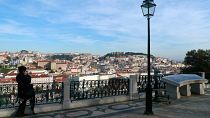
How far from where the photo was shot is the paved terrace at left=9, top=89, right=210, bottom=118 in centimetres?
1009

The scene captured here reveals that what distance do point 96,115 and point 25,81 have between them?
8.36ft

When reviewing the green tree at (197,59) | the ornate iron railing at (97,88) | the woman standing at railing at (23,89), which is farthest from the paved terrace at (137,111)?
the green tree at (197,59)

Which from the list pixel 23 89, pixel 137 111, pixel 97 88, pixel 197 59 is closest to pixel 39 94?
pixel 23 89

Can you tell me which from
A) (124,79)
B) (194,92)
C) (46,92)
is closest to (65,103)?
(46,92)

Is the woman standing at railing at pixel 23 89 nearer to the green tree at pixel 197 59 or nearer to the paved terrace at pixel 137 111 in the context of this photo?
the paved terrace at pixel 137 111

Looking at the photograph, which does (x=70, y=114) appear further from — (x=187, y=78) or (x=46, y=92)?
(x=187, y=78)

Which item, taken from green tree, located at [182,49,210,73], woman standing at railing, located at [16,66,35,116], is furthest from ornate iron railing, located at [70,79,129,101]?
green tree, located at [182,49,210,73]

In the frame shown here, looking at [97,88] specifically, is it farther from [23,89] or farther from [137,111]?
[23,89]

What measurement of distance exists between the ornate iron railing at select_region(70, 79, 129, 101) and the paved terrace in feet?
2.19

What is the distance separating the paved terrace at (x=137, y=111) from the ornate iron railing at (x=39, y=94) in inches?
29.3

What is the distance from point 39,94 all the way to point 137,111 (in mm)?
3539

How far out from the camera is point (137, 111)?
1098 centimetres

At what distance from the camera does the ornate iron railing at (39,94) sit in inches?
395

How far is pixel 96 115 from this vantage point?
10.2 meters
